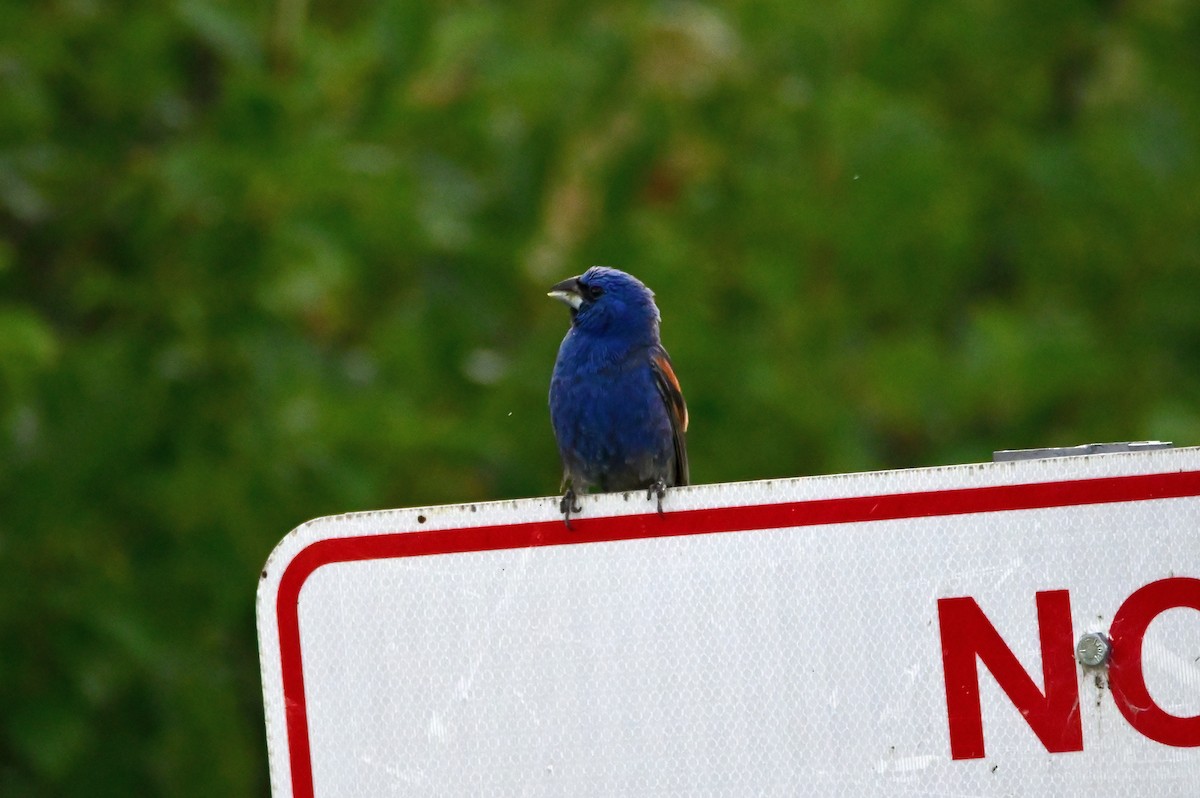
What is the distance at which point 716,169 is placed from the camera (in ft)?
19.2

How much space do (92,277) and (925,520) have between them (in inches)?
118

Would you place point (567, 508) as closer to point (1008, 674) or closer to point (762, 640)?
point (762, 640)

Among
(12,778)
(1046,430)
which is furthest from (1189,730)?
A: (1046,430)

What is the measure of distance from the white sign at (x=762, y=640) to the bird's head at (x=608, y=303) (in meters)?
1.76

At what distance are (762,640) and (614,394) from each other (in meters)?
1.75

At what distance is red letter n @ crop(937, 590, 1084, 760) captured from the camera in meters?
2.07

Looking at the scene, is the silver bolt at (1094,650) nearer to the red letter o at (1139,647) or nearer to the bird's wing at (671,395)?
the red letter o at (1139,647)

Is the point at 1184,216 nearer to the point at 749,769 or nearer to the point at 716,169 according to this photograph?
the point at 716,169

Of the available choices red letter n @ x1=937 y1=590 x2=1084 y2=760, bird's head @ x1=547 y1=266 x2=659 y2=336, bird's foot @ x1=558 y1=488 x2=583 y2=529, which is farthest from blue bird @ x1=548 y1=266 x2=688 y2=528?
red letter n @ x1=937 y1=590 x2=1084 y2=760

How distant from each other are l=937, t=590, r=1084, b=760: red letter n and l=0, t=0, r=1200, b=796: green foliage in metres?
2.33

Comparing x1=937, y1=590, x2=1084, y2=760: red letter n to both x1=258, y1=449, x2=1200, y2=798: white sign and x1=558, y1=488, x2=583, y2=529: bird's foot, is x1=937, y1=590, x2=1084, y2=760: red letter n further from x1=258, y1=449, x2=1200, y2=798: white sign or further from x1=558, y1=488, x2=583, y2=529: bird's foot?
x1=558, y1=488, x2=583, y2=529: bird's foot

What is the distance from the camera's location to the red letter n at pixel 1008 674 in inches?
81.4

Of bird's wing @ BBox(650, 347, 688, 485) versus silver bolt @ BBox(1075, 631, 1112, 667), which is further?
bird's wing @ BBox(650, 347, 688, 485)

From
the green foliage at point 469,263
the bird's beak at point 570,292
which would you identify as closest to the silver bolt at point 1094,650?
the bird's beak at point 570,292
